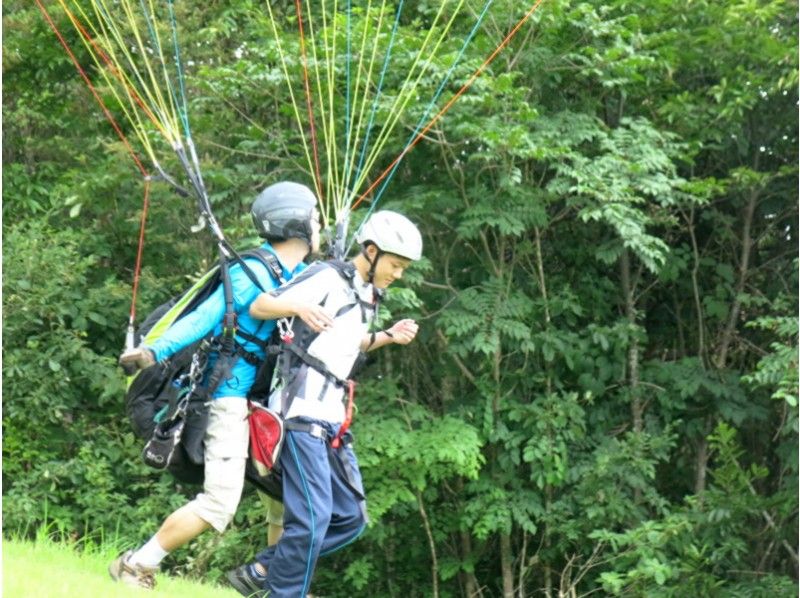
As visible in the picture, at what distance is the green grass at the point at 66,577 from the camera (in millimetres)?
4480

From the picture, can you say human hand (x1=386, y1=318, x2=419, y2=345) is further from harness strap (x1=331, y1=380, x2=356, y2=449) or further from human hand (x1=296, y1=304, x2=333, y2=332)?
human hand (x1=296, y1=304, x2=333, y2=332)

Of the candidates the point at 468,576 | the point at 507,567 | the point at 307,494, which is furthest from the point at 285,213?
the point at 468,576

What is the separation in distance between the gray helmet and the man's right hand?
830 mm

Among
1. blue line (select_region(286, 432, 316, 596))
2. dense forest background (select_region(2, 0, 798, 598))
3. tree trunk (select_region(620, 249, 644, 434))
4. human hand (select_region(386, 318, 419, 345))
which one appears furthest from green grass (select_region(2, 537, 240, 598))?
tree trunk (select_region(620, 249, 644, 434))

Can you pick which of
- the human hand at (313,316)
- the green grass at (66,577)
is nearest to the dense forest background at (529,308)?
the green grass at (66,577)

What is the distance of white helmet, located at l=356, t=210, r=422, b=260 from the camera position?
4984 millimetres

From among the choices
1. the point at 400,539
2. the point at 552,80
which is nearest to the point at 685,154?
the point at 552,80

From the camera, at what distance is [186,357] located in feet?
16.0

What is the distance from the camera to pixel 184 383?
16.1 feet

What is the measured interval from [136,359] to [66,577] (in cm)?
106

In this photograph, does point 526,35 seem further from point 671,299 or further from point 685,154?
point 671,299

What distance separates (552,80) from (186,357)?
5.64m

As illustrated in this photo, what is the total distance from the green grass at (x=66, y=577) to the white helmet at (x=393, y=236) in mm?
1651

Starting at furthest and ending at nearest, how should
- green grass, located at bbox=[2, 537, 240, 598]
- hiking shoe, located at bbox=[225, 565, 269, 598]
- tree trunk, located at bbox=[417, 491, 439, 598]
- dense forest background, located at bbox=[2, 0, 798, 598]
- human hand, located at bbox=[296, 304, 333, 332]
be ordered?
1. tree trunk, located at bbox=[417, 491, 439, 598]
2. dense forest background, located at bbox=[2, 0, 798, 598]
3. hiking shoe, located at bbox=[225, 565, 269, 598]
4. human hand, located at bbox=[296, 304, 333, 332]
5. green grass, located at bbox=[2, 537, 240, 598]
